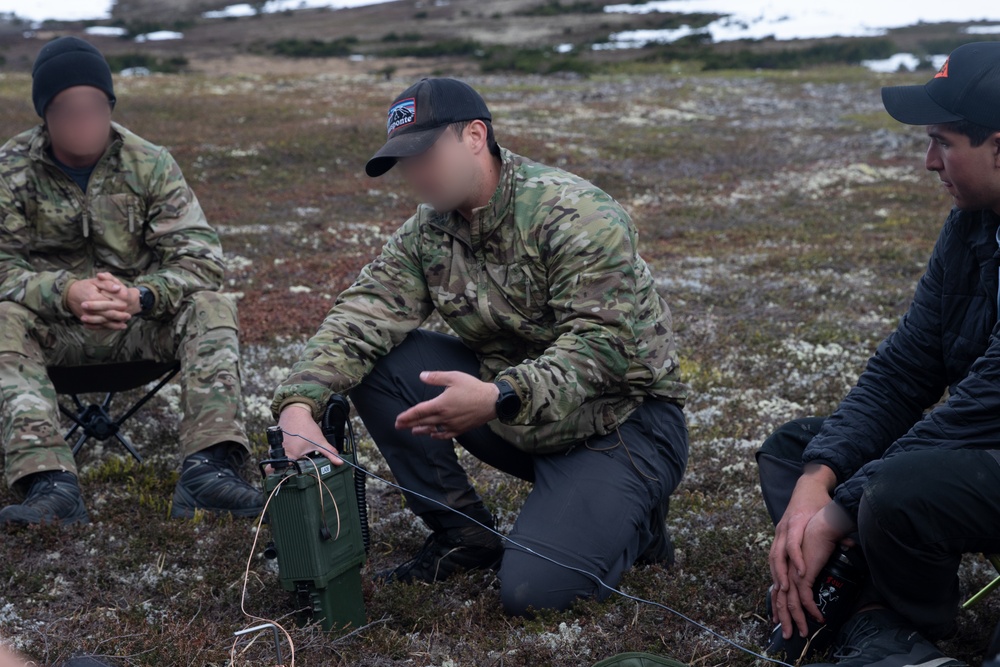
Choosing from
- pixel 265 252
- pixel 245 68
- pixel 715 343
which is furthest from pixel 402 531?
pixel 245 68

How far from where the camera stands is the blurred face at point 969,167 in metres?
3.62

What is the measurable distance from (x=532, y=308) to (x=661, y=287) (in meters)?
7.66

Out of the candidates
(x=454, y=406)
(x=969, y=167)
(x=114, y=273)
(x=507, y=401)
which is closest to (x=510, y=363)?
(x=507, y=401)

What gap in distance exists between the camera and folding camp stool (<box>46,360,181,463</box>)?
20.4 ft

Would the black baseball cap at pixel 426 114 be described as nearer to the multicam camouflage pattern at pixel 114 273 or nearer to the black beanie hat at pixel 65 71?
the multicam camouflage pattern at pixel 114 273

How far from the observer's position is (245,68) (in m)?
52.8

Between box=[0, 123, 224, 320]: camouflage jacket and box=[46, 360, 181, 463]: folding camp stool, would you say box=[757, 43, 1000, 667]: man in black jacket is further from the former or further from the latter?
box=[46, 360, 181, 463]: folding camp stool

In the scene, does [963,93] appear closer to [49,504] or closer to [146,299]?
[146,299]

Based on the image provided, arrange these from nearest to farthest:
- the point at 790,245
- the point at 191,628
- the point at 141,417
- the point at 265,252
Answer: the point at 191,628 → the point at 141,417 → the point at 265,252 → the point at 790,245

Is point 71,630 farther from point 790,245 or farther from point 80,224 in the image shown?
point 790,245

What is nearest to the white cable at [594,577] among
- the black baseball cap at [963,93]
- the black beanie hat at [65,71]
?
the black baseball cap at [963,93]

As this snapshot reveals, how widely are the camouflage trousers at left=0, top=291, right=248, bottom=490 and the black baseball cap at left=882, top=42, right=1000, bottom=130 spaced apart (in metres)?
4.05

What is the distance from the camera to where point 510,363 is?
4.81 meters

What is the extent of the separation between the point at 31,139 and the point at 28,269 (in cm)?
85
